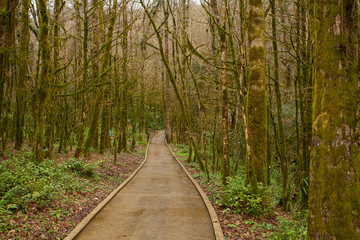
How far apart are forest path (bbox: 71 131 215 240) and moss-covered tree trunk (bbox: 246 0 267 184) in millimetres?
1952

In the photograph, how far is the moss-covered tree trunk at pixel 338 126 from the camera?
2988 mm

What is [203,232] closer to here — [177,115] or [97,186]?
[97,186]

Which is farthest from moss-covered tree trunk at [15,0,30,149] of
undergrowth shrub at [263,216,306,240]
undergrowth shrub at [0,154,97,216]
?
undergrowth shrub at [263,216,306,240]

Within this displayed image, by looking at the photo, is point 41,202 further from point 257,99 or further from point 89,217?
point 257,99

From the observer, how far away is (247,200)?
684 centimetres

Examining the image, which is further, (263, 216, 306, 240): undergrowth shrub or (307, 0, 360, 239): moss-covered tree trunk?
(263, 216, 306, 240): undergrowth shrub

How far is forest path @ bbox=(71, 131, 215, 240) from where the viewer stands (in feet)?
18.6

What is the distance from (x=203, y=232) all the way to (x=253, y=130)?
282 cm

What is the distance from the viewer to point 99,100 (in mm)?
14828

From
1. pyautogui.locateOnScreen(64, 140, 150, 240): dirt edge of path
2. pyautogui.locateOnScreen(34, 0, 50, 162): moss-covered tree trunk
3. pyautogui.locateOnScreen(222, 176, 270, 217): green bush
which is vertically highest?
pyautogui.locateOnScreen(34, 0, 50, 162): moss-covered tree trunk

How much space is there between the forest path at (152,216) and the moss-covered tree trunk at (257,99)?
1952mm

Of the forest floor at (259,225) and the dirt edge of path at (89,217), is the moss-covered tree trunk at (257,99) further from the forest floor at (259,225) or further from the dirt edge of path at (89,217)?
the dirt edge of path at (89,217)

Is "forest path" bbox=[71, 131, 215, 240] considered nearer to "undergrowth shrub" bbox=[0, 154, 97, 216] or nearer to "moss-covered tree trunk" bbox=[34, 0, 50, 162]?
"undergrowth shrub" bbox=[0, 154, 97, 216]

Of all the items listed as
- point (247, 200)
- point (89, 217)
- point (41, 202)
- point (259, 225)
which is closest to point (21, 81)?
point (41, 202)
